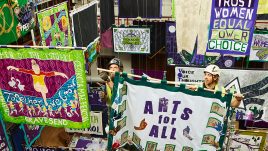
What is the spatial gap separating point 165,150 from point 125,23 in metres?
8.35

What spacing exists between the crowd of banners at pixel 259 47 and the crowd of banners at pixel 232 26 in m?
3.09

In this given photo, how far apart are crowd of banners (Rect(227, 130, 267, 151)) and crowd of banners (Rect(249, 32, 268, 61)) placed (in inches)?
169

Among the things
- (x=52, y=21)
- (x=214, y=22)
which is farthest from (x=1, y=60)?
(x=214, y=22)

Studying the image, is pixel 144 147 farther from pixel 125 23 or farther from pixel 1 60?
pixel 125 23

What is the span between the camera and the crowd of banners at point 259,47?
32.1ft

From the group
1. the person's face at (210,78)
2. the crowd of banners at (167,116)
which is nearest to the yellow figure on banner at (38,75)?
the crowd of banners at (167,116)

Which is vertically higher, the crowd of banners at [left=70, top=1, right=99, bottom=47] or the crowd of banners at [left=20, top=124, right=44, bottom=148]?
the crowd of banners at [left=70, top=1, right=99, bottom=47]

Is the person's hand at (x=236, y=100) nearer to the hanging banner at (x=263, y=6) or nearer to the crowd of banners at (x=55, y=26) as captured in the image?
the hanging banner at (x=263, y=6)

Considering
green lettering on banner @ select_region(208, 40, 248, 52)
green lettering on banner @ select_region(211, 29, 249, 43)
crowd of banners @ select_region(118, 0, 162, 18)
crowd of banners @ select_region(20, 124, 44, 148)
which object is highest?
crowd of banners @ select_region(118, 0, 162, 18)

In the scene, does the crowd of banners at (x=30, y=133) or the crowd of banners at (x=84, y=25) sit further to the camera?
the crowd of banners at (x=84, y=25)

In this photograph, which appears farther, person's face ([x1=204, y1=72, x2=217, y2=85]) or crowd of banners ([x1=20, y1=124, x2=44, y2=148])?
crowd of banners ([x1=20, y1=124, x2=44, y2=148])

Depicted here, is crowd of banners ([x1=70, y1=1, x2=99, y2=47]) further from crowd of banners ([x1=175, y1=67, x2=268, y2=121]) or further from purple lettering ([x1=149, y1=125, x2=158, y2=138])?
purple lettering ([x1=149, y1=125, x2=158, y2=138])

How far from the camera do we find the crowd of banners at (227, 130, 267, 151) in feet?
21.4

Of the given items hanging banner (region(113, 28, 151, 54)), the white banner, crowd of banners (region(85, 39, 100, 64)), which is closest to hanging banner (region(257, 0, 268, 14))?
hanging banner (region(113, 28, 151, 54))
